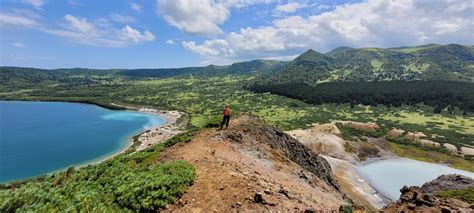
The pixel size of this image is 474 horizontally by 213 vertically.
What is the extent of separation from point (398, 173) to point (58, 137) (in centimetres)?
12904

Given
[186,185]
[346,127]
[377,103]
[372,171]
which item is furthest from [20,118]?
[377,103]

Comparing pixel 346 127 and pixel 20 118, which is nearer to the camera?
pixel 346 127

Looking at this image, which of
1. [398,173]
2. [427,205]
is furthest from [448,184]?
[398,173]

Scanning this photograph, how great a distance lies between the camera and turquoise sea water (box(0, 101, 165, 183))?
310ft

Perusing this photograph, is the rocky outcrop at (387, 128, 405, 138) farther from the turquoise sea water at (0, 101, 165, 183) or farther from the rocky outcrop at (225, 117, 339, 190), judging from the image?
the turquoise sea water at (0, 101, 165, 183)

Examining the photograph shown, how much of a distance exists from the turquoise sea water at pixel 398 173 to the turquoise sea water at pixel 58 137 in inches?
3142

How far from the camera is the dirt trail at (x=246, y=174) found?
16.3m

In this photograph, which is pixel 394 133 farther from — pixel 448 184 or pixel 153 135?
pixel 153 135

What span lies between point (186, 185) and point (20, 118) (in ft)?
639

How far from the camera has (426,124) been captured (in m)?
138

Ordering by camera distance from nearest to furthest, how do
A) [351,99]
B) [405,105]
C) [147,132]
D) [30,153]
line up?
[30,153] < [147,132] < [405,105] < [351,99]

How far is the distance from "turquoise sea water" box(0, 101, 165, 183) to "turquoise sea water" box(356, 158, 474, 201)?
79.8 metres

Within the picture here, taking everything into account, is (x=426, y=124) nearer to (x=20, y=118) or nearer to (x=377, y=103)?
(x=377, y=103)

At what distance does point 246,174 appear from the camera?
795 inches
